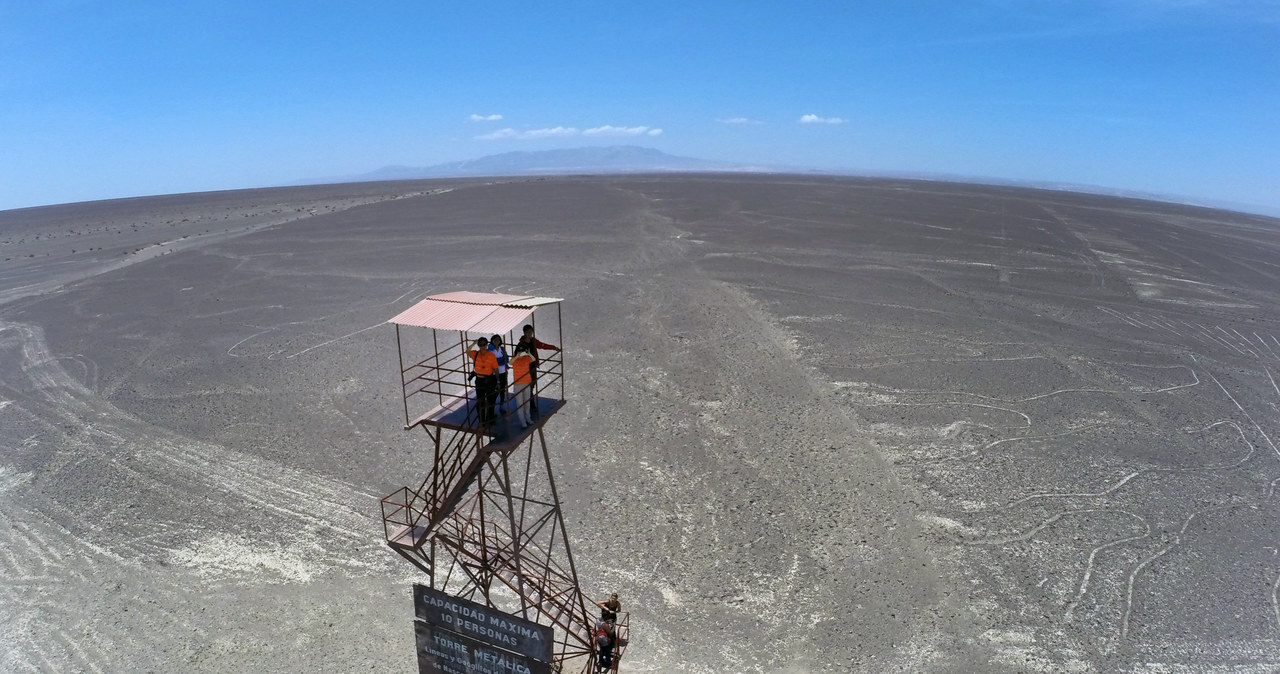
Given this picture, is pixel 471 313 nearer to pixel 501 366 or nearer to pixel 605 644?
pixel 501 366

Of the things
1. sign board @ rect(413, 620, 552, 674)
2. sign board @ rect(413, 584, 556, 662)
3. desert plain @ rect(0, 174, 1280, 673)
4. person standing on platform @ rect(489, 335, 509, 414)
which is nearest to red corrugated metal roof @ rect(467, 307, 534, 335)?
person standing on platform @ rect(489, 335, 509, 414)

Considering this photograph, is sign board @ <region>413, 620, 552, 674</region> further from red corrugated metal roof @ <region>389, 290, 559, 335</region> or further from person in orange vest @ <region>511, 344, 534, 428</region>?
red corrugated metal roof @ <region>389, 290, 559, 335</region>

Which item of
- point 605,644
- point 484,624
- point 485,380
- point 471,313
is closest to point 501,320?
point 471,313

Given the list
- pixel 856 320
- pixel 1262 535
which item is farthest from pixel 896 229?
pixel 1262 535

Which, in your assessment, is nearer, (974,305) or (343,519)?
(343,519)

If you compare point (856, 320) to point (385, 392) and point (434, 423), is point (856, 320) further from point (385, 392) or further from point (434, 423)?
point (434, 423)

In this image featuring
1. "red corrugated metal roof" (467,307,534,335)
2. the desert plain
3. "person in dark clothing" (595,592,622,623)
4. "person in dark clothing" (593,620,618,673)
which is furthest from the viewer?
the desert plain
